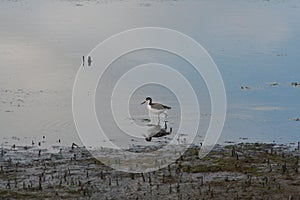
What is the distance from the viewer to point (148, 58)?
1738 cm

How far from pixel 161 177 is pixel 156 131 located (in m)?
3.21

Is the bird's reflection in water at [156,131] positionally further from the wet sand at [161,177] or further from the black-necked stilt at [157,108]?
the wet sand at [161,177]

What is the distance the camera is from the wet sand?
757cm

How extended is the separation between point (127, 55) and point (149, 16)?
28.2ft

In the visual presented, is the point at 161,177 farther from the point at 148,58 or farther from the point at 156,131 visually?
the point at 148,58

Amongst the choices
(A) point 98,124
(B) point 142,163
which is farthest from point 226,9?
(B) point 142,163

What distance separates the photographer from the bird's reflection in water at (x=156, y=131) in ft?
36.5

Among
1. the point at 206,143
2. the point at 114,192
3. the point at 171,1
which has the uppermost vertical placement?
the point at 171,1

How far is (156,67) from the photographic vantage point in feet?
53.4

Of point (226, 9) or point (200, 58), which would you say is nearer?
point (200, 58)

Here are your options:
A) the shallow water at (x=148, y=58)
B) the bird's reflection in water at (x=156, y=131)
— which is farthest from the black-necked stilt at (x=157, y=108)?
the bird's reflection in water at (x=156, y=131)

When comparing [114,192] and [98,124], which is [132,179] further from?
[98,124]

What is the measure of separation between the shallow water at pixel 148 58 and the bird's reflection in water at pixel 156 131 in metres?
0.21

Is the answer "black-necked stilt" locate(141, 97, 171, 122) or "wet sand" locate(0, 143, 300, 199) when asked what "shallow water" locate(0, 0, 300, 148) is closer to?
"black-necked stilt" locate(141, 97, 171, 122)
